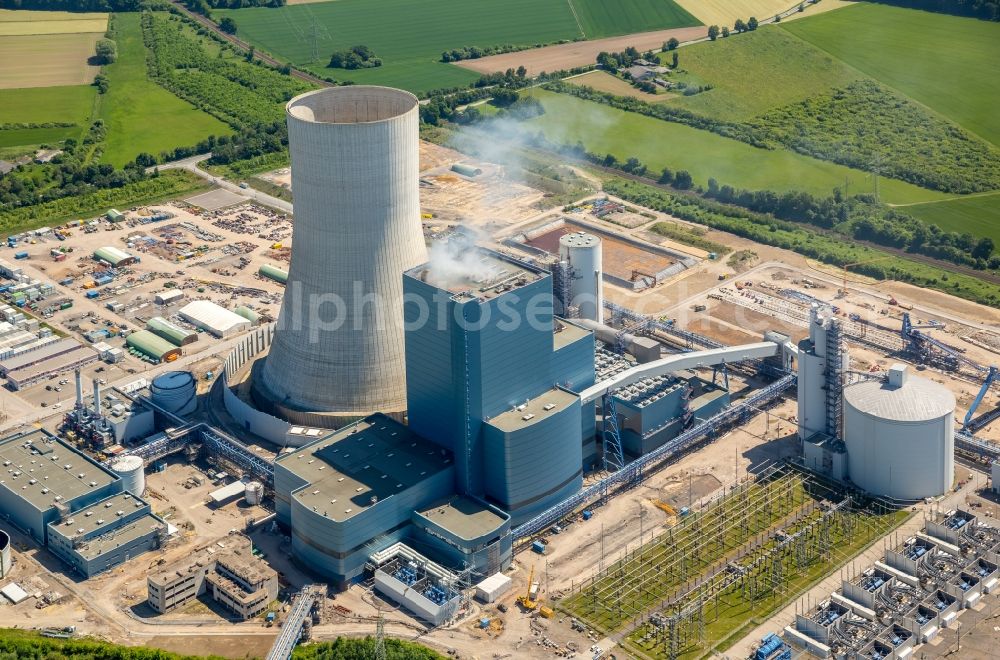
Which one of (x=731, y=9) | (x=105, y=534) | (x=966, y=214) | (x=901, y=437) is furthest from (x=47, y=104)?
(x=901, y=437)

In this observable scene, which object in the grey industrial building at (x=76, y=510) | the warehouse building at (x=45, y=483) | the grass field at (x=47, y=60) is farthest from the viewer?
the grass field at (x=47, y=60)

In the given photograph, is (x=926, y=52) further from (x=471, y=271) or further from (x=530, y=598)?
(x=530, y=598)

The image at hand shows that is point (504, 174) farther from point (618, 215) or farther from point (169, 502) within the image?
point (169, 502)

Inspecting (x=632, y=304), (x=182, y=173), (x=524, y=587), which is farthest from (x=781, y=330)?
(x=182, y=173)

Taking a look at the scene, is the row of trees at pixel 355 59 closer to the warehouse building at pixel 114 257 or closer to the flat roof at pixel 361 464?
the warehouse building at pixel 114 257

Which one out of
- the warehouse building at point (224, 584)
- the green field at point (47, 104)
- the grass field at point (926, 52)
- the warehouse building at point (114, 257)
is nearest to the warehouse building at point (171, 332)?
the warehouse building at point (114, 257)
